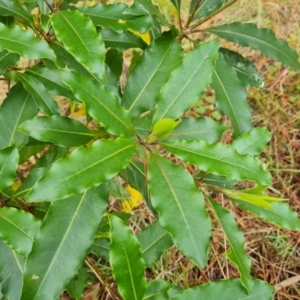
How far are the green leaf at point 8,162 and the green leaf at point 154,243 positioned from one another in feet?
1.58

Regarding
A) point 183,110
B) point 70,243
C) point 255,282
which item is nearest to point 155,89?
point 183,110

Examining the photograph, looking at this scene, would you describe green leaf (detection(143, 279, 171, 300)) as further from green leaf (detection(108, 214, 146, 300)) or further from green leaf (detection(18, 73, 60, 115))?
green leaf (detection(18, 73, 60, 115))

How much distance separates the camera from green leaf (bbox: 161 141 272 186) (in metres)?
0.91

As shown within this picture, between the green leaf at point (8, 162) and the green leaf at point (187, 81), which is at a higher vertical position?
the green leaf at point (187, 81)

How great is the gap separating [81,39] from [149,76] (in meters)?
0.22

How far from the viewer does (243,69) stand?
1.40 meters

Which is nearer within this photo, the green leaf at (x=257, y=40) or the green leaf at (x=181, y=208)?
the green leaf at (x=181, y=208)

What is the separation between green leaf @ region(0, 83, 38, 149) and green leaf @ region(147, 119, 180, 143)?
32 centimetres

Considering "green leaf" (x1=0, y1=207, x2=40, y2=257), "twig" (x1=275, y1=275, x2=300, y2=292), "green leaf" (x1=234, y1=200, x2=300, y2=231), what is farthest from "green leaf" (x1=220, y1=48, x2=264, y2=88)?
"twig" (x1=275, y1=275, x2=300, y2=292)

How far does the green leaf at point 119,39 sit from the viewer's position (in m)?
1.17

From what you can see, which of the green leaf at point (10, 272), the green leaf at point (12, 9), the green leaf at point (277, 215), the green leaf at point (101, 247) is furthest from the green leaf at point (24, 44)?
the green leaf at point (101, 247)

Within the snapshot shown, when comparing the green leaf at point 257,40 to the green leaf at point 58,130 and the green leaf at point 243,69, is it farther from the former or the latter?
the green leaf at point 58,130

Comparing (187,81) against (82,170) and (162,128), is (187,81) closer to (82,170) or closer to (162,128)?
(162,128)

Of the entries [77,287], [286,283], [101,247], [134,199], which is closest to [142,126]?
[101,247]
